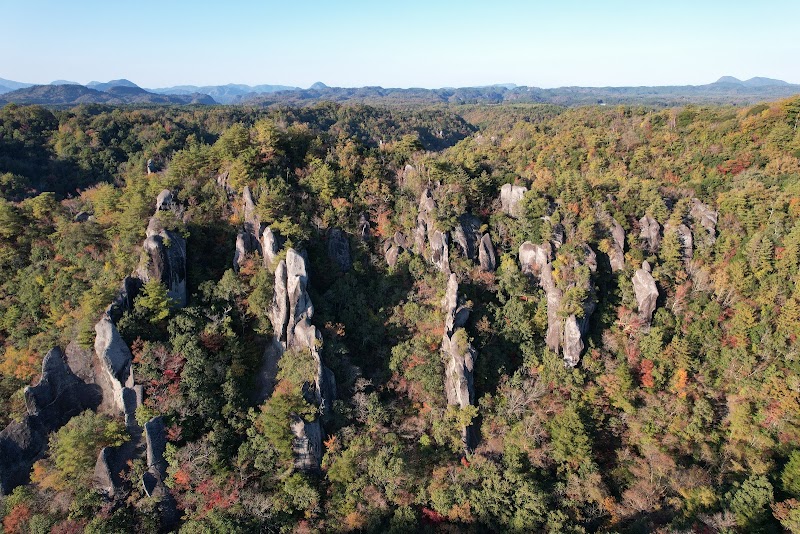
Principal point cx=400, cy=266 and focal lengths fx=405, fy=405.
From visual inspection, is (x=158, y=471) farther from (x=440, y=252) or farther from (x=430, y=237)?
(x=430, y=237)

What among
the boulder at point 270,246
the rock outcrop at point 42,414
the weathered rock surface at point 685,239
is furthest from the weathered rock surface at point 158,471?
the weathered rock surface at point 685,239

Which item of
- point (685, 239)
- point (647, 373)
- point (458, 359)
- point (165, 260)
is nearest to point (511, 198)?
point (685, 239)

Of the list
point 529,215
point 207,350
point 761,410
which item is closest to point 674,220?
point 529,215

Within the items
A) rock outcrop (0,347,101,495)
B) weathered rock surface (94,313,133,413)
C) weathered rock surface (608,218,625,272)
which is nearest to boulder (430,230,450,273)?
weathered rock surface (608,218,625,272)

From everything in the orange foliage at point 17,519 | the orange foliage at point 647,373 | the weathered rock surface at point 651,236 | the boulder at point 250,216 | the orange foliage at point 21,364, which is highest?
the boulder at point 250,216

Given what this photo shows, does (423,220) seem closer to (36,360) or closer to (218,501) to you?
(218,501)

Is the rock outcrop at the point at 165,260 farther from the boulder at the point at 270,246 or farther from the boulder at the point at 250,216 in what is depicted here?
the boulder at the point at 270,246
